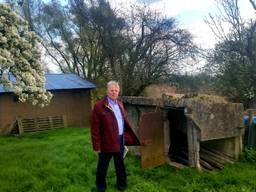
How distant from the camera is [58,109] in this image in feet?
62.0

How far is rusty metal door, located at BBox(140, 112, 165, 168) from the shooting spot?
716cm

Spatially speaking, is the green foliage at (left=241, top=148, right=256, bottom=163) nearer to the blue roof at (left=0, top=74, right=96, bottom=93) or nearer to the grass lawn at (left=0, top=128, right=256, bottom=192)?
the grass lawn at (left=0, top=128, right=256, bottom=192)

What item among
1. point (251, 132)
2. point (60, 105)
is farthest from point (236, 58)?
point (60, 105)

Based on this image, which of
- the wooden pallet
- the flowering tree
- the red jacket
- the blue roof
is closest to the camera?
the red jacket

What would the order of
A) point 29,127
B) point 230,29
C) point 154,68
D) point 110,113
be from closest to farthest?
1. point 110,113
2. point 230,29
3. point 29,127
4. point 154,68

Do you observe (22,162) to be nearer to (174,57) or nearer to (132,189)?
(132,189)

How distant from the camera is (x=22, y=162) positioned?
27.3 ft

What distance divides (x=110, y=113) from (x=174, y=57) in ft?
56.1

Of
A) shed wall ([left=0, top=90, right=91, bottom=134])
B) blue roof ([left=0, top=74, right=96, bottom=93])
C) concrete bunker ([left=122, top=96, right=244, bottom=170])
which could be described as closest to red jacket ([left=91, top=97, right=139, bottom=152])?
concrete bunker ([left=122, top=96, right=244, bottom=170])

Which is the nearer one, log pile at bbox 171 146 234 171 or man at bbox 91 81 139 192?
man at bbox 91 81 139 192

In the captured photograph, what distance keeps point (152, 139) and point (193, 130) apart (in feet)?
2.85

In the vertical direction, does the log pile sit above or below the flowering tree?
below

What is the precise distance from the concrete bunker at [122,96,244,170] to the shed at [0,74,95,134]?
11.1 metres

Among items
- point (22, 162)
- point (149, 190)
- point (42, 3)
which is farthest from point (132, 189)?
point (42, 3)
